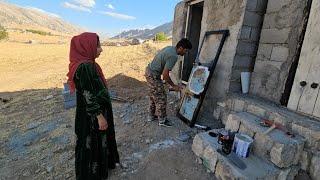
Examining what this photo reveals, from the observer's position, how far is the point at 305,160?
3113 millimetres

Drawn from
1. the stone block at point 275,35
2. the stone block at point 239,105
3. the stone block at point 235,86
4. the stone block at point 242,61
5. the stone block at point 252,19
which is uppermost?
the stone block at point 252,19

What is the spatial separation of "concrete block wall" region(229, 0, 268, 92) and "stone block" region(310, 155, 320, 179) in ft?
5.94

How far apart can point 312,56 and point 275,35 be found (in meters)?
0.77

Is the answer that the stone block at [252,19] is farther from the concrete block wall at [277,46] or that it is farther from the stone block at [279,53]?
the stone block at [279,53]

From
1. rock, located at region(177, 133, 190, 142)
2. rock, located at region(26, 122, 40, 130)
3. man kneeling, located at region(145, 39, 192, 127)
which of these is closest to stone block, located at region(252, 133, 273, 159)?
rock, located at region(177, 133, 190, 142)

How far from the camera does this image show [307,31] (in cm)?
362

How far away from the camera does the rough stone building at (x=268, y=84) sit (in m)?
3.10

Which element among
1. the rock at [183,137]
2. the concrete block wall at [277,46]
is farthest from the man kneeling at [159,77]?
the concrete block wall at [277,46]

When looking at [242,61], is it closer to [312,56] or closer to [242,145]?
[312,56]

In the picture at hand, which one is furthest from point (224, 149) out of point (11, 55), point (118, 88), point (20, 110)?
point (11, 55)

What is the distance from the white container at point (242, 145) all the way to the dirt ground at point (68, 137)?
18.8 inches

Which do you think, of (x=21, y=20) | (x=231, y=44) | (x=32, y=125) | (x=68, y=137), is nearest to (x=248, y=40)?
(x=231, y=44)

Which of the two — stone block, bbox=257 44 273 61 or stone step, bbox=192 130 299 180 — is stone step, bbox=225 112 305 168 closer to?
stone step, bbox=192 130 299 180

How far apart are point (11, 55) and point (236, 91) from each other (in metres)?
16.6
